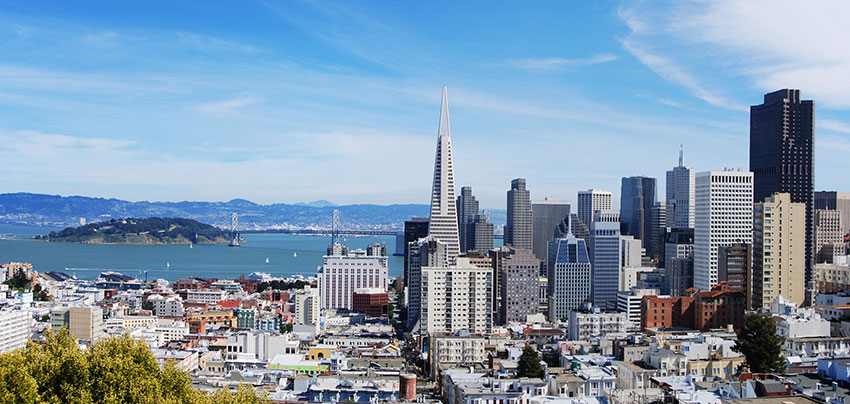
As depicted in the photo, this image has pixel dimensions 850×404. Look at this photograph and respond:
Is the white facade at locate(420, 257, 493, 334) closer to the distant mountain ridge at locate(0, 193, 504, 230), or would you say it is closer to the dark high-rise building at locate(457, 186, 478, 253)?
the dark high-rise building at locate(457, 186, 478, 253)

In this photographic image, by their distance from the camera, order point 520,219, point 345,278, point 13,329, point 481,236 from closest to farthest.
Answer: point 13,329
point 345,278
point 481,236
point 520,219

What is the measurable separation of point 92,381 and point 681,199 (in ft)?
140

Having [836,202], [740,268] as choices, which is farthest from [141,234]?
[740,268]

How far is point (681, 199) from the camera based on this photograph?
45719mm

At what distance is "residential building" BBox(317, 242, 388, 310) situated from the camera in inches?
1312

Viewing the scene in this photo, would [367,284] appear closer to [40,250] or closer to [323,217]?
[40,250]

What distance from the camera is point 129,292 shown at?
3350cm

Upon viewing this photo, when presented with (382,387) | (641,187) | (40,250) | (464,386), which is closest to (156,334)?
(382,387)

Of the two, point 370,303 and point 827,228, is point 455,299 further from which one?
point 827,228

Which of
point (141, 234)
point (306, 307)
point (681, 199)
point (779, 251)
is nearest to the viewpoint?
point (779, 251)

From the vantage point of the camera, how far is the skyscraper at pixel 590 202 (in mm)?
60281

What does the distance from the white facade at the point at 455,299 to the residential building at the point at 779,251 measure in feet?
23.4

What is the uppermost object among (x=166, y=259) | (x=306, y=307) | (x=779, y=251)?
(x=779, y=251)

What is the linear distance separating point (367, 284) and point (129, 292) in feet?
31.4
